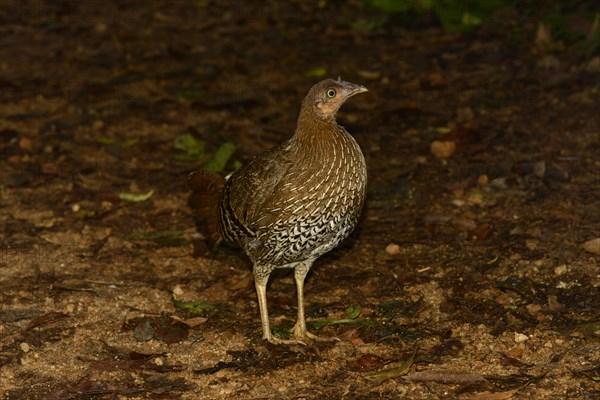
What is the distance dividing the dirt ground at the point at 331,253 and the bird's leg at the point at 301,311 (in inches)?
5.6

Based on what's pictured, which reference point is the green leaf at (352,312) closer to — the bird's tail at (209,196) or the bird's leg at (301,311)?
the bird's leg at (301,311)

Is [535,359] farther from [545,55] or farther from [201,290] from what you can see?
[545,55]

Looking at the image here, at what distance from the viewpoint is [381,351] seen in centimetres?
557

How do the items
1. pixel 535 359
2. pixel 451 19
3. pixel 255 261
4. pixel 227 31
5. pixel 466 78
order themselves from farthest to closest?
pixel 227 31 → pixel 451 19 → pixel 466 78 → pixel 255 261 → pixel 535 359

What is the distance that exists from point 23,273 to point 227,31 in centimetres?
528

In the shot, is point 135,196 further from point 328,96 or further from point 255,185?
point 328,96

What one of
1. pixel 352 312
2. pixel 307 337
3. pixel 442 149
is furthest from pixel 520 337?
pixel 442 149

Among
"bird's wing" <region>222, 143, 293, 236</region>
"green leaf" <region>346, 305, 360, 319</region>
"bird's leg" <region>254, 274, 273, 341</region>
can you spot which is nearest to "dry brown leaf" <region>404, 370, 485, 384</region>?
"green leaf" <region>346, 305, 360, 319</region>

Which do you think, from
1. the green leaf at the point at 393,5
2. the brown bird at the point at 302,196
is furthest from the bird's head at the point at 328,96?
the green leaf at the point at 393,5

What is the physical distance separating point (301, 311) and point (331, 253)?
0.98 metres

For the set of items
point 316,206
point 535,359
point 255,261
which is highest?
point 316,206

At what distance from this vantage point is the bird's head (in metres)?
5.66

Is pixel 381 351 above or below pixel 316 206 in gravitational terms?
below

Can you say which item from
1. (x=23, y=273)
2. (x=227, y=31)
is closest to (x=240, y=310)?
(x=23, y=273)
